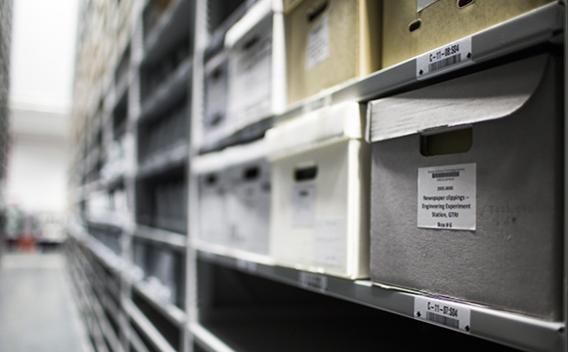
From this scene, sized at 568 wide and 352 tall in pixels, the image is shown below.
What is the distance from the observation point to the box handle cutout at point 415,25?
666 millimetres

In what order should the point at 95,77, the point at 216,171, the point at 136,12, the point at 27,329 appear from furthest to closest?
1. the point at 95,77
2. the point at 27,329
3. the point at 136,12
4. the point at 216,171

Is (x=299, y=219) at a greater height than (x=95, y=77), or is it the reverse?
(x=95, y=77)

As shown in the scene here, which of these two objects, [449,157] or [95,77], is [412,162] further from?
[95,77]

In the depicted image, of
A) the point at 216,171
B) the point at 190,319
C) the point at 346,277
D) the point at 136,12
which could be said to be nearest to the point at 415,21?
the point at 346,277

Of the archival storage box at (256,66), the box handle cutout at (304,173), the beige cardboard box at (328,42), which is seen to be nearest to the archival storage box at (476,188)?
the beige cardboard box at (328,42)

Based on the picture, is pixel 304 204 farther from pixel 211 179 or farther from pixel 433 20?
pixel 211 179

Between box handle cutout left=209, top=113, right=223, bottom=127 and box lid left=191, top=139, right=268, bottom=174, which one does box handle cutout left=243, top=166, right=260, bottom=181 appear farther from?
box handle cutout left=209, top=113, right=223, bottom=127

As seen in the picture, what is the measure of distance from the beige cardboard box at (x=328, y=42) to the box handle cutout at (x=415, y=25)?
0.28ft

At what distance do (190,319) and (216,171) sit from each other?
442 mm

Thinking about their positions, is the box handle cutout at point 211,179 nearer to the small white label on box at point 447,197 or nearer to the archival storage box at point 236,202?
the archival storage box at point 236,202

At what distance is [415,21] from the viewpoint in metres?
0.67

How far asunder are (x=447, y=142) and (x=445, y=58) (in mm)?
102

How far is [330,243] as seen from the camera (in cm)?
81

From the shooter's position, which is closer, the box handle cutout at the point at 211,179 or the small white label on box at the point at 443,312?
the small white label on box at the point at 443,312
